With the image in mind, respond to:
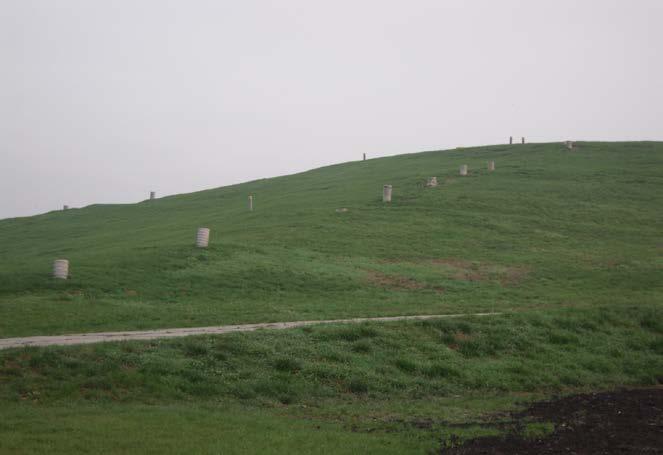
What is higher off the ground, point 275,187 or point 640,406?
point 275,187

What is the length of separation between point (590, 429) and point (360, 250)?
76.3ft

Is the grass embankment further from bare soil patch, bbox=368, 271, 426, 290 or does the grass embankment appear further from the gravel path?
bare soil patch, bbox=368, 271, 426, 290

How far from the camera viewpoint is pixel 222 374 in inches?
582

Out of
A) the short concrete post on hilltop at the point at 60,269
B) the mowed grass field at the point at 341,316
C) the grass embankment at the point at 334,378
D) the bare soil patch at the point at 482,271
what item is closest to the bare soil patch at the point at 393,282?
the mowed grass field at the point at 341,316

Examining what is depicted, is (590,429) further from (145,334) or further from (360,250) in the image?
(360,250)

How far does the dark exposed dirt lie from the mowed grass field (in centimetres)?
71

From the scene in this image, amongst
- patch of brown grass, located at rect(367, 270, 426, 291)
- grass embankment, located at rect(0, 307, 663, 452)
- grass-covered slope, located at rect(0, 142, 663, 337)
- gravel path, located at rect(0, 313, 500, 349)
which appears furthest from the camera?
patch of brown grass, located at rect(367, 270, 426, 291)

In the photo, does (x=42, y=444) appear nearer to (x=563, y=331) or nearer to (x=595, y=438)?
(x=595, y=438)

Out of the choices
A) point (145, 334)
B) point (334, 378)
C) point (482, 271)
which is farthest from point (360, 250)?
point (334, 378)

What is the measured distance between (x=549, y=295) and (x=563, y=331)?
616 centimetres

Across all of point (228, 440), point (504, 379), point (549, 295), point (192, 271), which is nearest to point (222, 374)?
point (228, 440)

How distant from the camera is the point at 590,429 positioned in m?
11.7

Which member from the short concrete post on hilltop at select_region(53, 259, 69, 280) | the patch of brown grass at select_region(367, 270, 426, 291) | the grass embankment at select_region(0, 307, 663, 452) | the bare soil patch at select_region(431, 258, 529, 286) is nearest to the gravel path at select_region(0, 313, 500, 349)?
the grass embankment at select_region(0, 307, 663, 452)

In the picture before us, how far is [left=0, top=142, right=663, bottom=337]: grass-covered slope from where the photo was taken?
23.4 m
